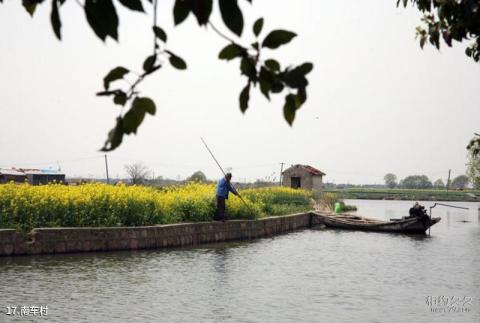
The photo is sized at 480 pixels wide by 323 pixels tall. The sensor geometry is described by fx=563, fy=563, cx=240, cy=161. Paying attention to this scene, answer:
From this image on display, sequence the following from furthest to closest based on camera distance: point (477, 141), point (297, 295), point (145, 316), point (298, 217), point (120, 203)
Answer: point (298, 217) < point (120, 203) < point (297, 295) < point (145, 316) < point (477, 141)

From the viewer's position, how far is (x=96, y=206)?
14.9 metres

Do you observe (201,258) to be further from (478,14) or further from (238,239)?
(478,14)

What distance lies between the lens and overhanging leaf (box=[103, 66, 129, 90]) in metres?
1.69

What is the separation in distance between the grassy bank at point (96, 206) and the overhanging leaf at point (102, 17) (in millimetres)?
12542

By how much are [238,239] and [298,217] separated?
8.25 m

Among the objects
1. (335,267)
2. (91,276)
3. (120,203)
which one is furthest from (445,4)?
(120,203)

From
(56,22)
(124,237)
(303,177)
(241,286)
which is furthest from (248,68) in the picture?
(303,177)

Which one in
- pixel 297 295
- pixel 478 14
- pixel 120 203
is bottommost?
pixel 297 295

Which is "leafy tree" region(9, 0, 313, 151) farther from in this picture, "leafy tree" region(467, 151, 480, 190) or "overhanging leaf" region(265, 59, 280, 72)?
"leafy tree" region(467, 151, 480, 190)

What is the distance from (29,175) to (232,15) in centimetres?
4214

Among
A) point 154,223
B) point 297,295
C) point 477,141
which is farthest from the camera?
point 154,223

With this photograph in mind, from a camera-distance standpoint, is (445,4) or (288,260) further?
(288,260)

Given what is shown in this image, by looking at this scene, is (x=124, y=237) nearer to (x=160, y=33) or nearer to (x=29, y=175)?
(x=160, y=33)

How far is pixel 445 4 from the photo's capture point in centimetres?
427
